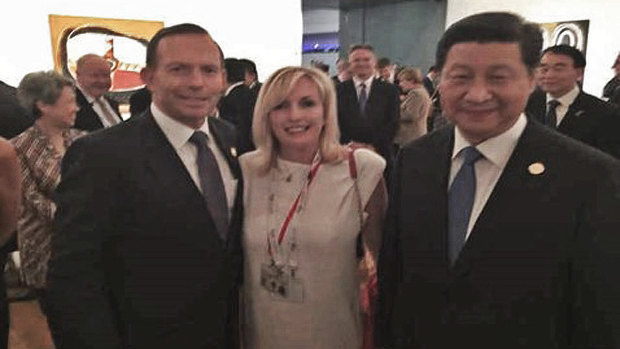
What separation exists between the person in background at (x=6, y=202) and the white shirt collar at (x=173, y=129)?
1.91 feet

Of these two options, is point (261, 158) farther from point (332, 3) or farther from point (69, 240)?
point (332, 3)

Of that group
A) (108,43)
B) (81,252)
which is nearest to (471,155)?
(81,252)

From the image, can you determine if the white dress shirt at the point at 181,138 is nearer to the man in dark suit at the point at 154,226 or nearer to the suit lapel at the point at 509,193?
the man in dark suit at the point at 154,226

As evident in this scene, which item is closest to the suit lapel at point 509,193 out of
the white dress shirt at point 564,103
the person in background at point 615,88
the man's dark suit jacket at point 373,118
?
the white dress shirt at point 564,103

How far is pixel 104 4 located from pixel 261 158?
5.06 metres

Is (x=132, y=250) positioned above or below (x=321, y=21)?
below

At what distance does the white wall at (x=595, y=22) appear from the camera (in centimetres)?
897

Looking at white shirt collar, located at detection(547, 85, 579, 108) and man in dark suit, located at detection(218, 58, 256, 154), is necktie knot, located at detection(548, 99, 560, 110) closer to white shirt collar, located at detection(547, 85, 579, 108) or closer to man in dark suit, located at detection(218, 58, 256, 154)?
white shirt collar, located at detection(547, 85, 579, 108)

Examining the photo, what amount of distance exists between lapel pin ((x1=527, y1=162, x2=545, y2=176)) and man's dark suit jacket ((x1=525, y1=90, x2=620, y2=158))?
2605 mm

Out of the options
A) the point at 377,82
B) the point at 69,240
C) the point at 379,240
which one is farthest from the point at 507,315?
the point at 377,82

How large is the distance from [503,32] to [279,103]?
0.92 meters

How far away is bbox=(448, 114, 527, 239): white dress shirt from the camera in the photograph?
4.87 ft

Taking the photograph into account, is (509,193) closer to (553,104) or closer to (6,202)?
(6,202)

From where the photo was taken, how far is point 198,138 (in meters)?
1.84
